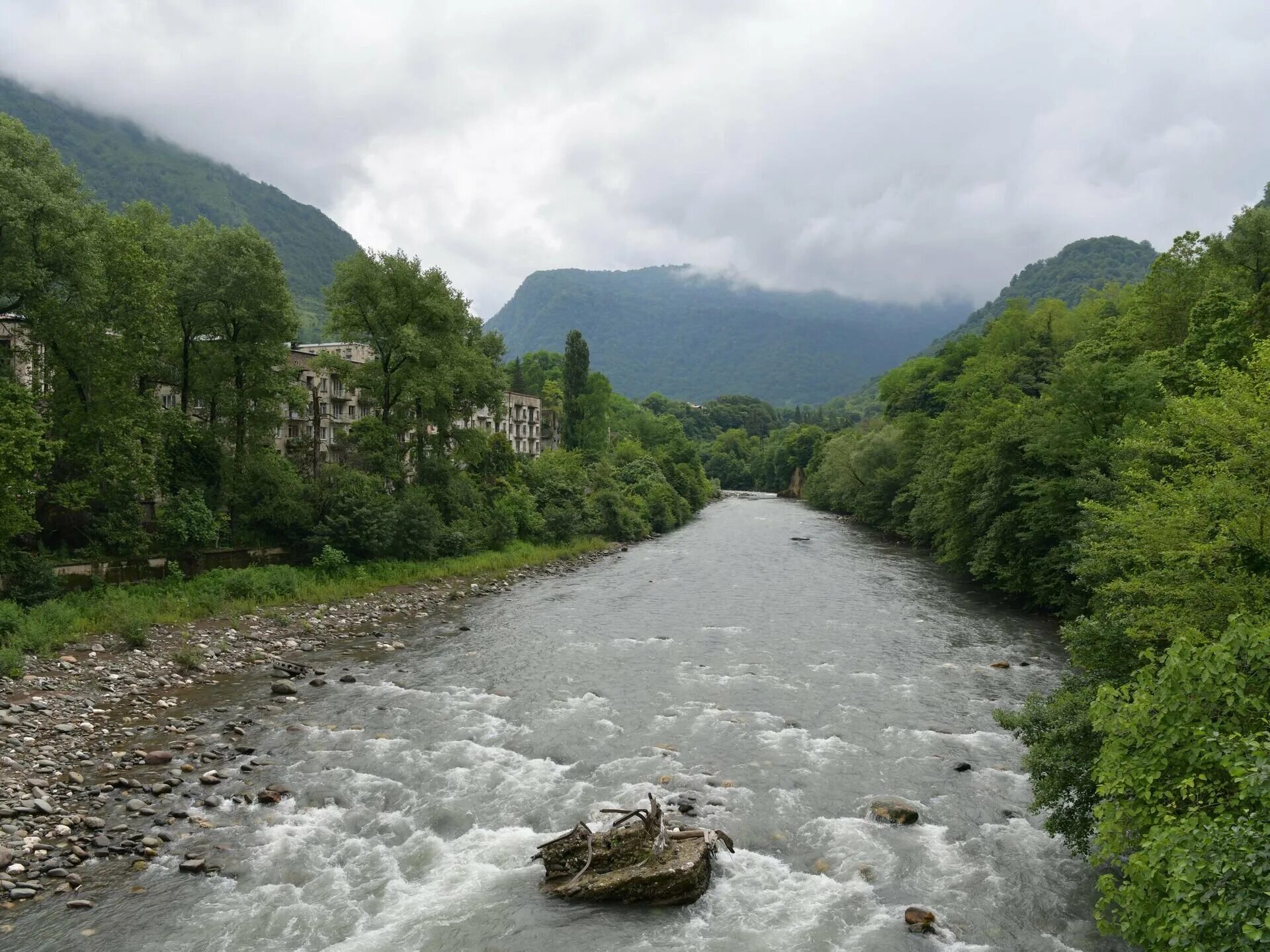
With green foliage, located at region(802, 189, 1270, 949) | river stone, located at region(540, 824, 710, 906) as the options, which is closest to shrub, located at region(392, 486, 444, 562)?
green foliage, located at region(802, 189, 1270, 949)

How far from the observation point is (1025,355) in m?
71.2

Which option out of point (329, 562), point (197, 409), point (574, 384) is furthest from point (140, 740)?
point (574, 384)

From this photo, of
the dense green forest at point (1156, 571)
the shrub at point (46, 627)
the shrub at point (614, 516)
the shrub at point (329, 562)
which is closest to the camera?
the dense green forest at point (1156, 571)

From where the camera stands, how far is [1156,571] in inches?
659

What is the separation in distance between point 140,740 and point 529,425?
92.9m

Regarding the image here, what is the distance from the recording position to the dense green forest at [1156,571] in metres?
8.02

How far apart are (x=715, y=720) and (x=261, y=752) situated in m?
11.9

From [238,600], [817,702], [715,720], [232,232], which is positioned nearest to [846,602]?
[817,702]

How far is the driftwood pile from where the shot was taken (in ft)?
42.5

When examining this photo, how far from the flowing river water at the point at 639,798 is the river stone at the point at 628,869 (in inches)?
11.9

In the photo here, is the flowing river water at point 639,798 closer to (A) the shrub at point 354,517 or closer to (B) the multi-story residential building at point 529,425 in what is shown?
(A) the shrub at point 354,517

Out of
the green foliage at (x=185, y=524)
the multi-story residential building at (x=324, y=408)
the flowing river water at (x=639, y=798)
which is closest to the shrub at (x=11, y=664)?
the flowing river water at (x=639, y=798)

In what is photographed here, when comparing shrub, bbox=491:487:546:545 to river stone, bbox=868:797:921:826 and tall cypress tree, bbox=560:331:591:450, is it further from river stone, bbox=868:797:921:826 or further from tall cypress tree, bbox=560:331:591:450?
tall cypress tree, bbox=560:331:591:450

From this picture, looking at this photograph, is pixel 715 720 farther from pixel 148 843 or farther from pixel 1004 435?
pixel 1004 435
